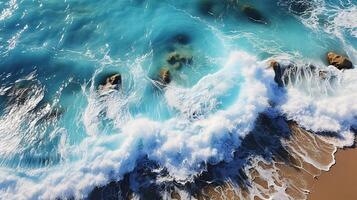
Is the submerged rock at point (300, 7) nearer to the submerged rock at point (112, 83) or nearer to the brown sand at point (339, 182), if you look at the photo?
the brown sand at point (339, 182)

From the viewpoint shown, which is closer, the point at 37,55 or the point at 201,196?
the point at 201,196

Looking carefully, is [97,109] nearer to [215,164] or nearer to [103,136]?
[103,136]

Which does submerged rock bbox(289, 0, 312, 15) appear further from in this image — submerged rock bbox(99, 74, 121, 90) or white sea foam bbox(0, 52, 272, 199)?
Result: submerged rock bbox(99, 74, 121, 90)

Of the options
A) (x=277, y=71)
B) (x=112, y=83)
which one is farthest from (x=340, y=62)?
(x=112, y=83)

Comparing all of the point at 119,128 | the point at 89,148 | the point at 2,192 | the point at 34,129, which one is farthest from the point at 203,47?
the point at 2,192

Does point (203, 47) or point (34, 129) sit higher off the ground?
point (203, 47)

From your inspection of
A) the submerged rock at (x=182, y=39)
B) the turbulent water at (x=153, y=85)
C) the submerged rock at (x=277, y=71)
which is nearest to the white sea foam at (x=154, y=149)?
the turbulent water at (x=153, y=85)

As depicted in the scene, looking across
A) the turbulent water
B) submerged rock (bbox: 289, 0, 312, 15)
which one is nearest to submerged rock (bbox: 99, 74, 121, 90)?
the turbulent water

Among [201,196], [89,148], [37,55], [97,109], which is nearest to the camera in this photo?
[201,196]

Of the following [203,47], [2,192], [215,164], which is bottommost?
[2,192]
